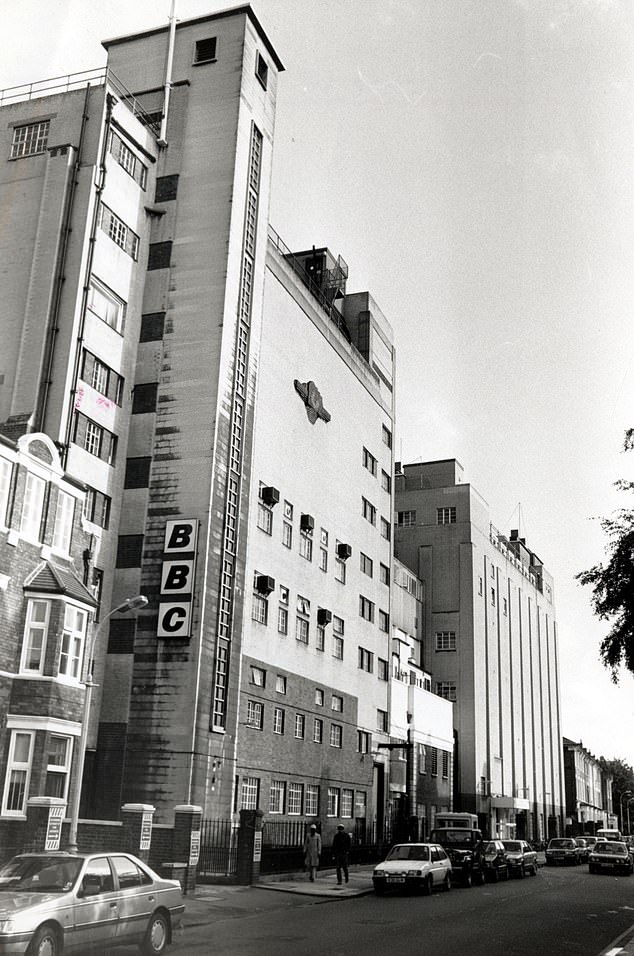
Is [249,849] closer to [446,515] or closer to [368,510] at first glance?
[368,510]

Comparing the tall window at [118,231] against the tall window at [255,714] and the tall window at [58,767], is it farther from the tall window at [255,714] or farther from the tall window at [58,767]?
the tall window at [58,767]

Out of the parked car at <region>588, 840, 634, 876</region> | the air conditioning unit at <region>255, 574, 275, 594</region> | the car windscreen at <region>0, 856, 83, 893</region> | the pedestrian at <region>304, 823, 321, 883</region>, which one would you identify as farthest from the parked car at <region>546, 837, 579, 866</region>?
the car windscreen at <region>0, 856, 83, 893</region>

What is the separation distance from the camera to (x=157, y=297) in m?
41.3

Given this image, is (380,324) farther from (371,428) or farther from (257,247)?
(257,247)

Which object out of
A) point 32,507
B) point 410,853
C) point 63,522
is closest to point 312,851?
point 410,853

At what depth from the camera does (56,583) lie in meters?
27.5

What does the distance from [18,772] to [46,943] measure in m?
14.7

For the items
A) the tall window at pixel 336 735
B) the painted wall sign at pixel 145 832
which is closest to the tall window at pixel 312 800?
the tall window at pixel 336 735

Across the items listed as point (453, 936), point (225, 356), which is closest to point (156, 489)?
point (225, 356)

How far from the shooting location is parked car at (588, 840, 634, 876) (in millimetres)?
45312

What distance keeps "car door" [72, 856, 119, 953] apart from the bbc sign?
71.5 feet

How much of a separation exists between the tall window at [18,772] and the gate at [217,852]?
22.2 ft

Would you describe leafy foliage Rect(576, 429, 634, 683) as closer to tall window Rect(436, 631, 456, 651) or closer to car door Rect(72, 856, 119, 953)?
car door Rect(72, 856, 119, 953)

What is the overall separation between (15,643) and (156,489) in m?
12.6
